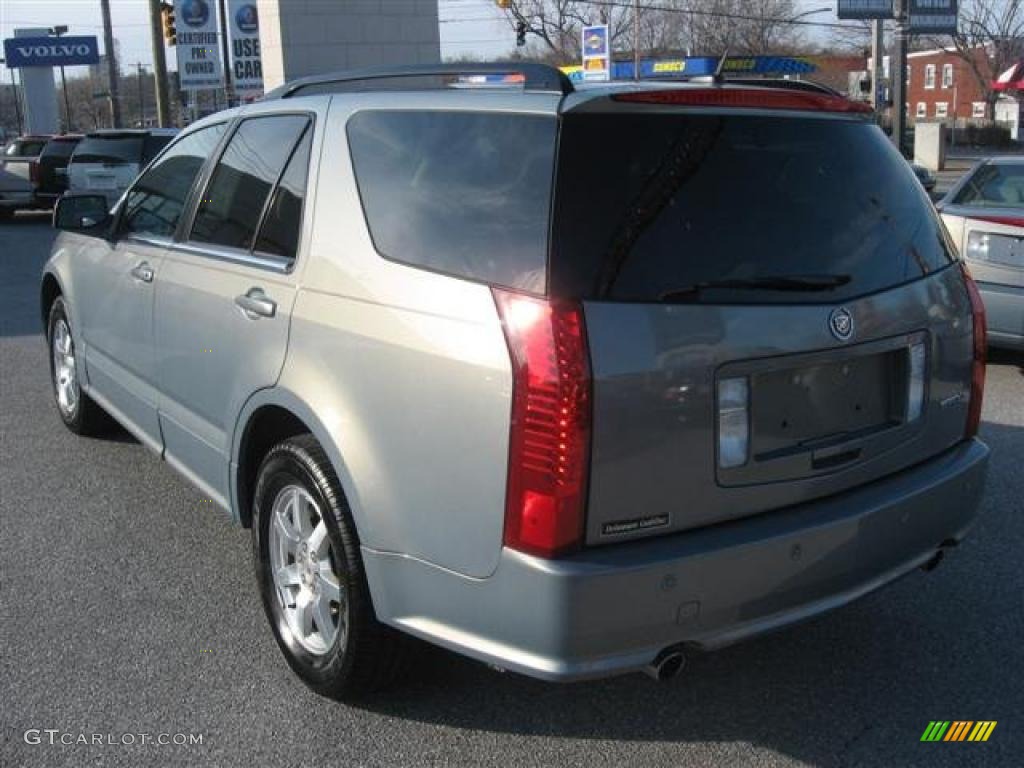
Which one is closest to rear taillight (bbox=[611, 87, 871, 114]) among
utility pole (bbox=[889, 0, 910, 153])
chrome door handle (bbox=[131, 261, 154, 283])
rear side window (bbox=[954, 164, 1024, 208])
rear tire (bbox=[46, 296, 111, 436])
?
chrome door handle (bbox=[131, 261, 154, 283])

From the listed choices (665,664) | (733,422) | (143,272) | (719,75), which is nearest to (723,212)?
(733,422)

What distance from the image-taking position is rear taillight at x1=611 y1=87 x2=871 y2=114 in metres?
2.81

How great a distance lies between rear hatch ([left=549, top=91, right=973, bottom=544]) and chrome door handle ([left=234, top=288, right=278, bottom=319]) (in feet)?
3.99

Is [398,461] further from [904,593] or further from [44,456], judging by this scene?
[44,456]

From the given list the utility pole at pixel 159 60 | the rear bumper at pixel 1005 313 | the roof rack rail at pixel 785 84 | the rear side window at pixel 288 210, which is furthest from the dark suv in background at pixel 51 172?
the roof rack rail at pixel 785 84

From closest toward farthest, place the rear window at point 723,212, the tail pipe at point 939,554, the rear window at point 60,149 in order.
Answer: the rear window at point 723,212 → the tail pipe at point 939,554 → the rear window at point 60,149

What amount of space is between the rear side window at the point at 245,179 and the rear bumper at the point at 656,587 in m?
1.48

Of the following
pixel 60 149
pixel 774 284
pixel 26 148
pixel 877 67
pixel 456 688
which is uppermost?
pixel 877 67

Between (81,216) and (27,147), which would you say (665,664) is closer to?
(81,216)

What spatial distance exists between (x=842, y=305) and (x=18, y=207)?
2279 cm

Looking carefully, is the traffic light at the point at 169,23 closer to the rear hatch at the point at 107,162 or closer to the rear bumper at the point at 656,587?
the rear hatch at the point at 107,162

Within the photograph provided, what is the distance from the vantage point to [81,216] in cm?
525

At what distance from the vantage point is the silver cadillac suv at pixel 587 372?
259 centimetres

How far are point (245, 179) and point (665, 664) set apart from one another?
7.77 feet
